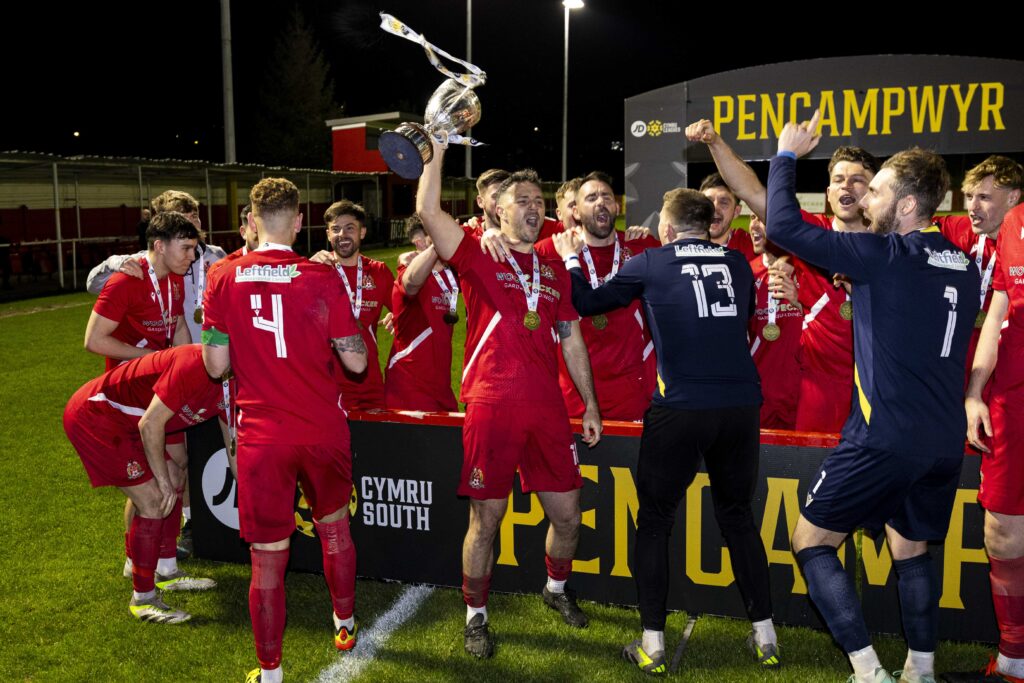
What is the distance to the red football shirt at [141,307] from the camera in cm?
475

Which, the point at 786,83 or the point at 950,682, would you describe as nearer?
the point at 950,682

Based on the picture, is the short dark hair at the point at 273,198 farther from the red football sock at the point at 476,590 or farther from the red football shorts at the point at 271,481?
the red football sock at the point at 476,590

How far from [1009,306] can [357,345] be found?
3.05 meters

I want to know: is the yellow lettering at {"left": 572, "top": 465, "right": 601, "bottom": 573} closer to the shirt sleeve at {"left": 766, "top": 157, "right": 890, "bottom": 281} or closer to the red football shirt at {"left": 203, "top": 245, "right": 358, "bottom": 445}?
the red football shirt at {"left": 203, "top": 245, "right": 358, "bottom": 445}

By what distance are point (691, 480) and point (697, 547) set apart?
64 centimetres

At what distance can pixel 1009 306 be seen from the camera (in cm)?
391

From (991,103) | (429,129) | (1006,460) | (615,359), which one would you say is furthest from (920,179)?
(991,103)

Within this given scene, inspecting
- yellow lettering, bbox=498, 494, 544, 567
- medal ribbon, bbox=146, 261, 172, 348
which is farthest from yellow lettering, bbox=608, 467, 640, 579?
medal ribbon, bbox=146, 261, 172, 348

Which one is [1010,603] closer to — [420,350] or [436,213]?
[436,213]

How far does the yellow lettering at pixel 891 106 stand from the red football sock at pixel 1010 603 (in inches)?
393

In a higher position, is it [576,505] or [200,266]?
[200,266]

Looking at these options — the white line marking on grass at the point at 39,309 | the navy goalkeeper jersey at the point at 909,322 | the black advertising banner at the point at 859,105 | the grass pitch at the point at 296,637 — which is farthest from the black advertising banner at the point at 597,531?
the white line marking on grass at the point at 39,309

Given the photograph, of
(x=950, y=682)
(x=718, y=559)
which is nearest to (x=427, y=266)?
(x=718, y=559)

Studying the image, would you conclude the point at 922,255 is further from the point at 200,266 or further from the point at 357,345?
the point at 200,266
